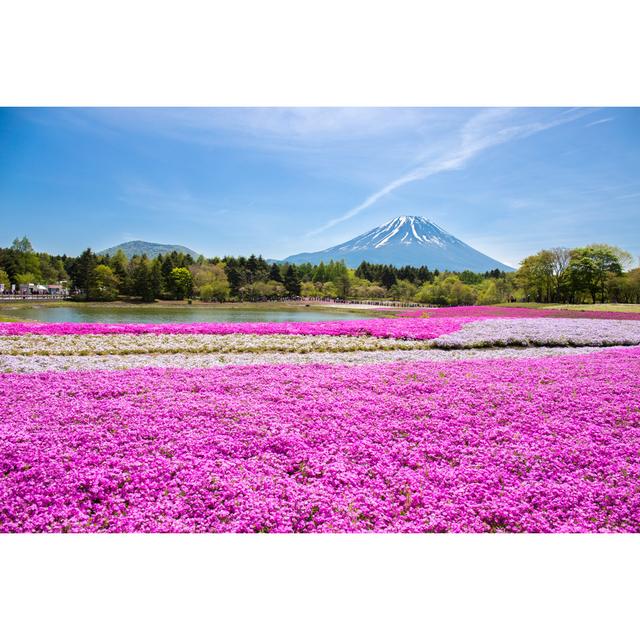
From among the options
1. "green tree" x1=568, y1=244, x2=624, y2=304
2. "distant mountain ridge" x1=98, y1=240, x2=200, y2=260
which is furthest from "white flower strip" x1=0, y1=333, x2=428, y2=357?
"green tree" x1=568, y1=244, x2=624, y2=304

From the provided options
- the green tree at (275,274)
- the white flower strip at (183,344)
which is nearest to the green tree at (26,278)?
the white flower strip at (183,344)

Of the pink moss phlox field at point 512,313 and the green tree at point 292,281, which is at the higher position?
the green tree at point 292,281

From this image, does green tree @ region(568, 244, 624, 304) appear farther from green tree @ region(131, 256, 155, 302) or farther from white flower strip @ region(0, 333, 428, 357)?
green tree @ region(131, 256, 155, 302)

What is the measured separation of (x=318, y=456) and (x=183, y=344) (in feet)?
22.8

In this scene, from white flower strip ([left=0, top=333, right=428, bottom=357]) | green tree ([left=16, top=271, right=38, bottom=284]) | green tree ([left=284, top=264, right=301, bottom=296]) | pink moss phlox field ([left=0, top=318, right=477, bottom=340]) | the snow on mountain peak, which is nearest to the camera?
white flower strip ([left=0, top=333, right=428, bottom=357])

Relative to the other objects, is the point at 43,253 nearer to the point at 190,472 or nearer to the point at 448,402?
the point at 190,472

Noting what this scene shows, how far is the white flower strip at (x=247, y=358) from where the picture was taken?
6988mm

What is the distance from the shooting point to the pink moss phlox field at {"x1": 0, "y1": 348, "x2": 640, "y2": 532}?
2932 mm

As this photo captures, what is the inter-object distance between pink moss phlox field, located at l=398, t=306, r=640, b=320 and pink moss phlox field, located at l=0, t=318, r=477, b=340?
252 centimetres

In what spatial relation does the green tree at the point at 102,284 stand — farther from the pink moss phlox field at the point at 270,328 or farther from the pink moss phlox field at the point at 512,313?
the pink moss phlox field at the point at 512,313

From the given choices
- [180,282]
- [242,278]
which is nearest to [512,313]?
[242,278]

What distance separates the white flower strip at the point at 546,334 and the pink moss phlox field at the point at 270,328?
836 millimetres

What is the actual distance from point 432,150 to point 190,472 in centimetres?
627

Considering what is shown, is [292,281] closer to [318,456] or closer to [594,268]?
[594,268]
